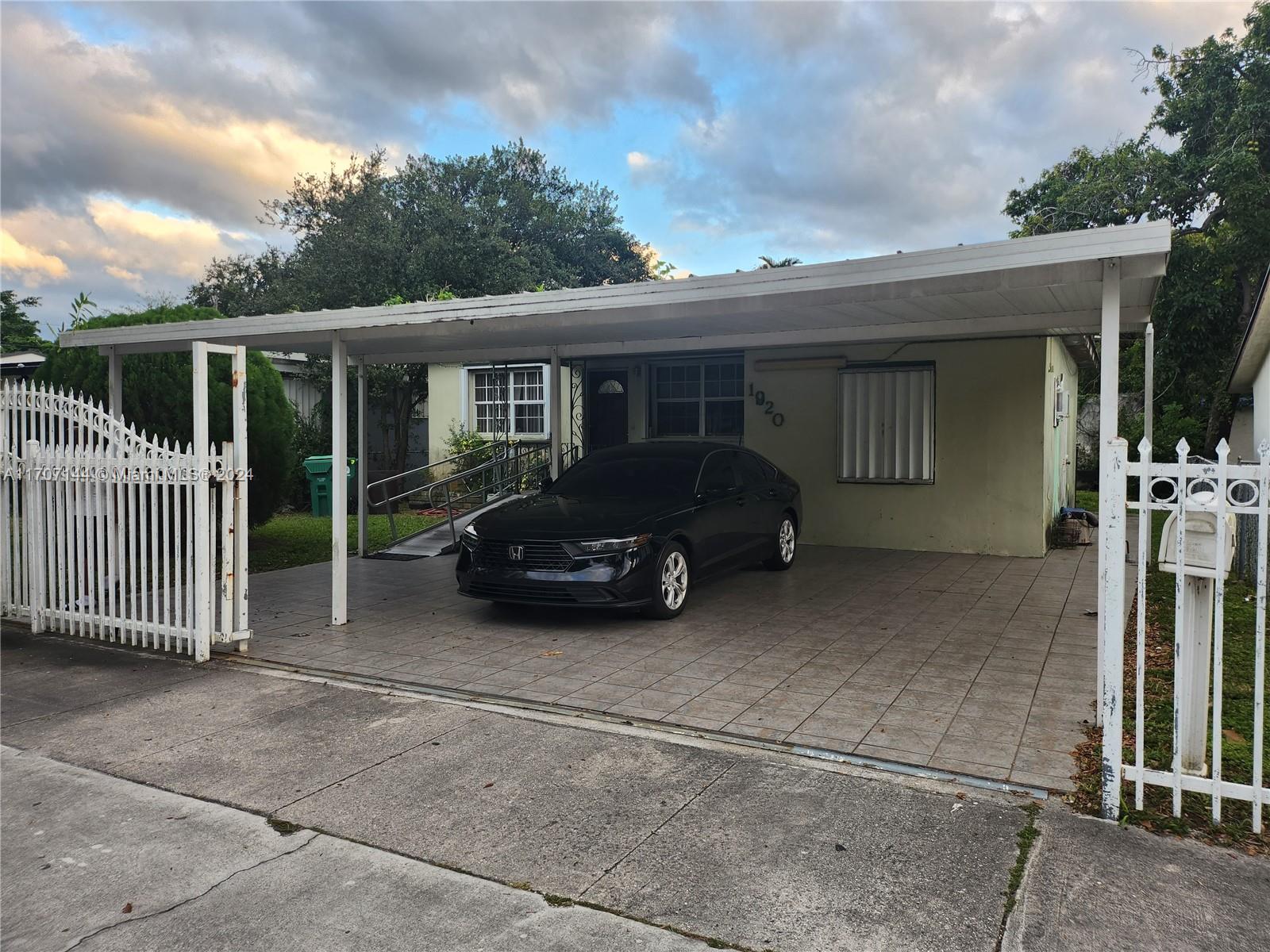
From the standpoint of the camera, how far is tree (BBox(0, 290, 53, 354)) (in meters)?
24.3

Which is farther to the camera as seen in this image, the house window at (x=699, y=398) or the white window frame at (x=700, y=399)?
the house window at (x=699, y=398)

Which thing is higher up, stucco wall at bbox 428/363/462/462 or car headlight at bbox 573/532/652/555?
stucco wall at bbox 428/363/462/462

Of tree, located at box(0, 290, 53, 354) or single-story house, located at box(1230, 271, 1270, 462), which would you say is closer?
single-story house, located at box(1230, 271, 1270, 462)

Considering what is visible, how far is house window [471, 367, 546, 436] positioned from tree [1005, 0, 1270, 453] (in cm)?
1224

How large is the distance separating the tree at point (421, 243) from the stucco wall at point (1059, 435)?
1122 centimetres

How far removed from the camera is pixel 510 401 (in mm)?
15328

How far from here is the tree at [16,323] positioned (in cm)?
2431

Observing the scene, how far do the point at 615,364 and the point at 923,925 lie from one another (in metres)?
10.8

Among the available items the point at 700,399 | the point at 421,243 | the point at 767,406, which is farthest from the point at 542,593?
the point at 421,243

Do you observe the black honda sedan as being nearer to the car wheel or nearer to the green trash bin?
the car wheel

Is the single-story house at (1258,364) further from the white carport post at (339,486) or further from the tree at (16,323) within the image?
the tree at (16,323)

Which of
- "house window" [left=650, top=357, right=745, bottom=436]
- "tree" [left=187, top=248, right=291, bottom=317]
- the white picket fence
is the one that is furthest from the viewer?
"tree" [left=187, top=248, right=291, bottom=317]

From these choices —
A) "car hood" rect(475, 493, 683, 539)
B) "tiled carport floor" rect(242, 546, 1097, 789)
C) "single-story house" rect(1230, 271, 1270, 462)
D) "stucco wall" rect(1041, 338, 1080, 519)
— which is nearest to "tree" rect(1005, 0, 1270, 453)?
"single-story house" rect(1230, 271, 1270, 462)

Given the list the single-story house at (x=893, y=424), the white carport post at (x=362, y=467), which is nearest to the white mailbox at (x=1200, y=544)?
the single-story house at (x=893, y=424)
